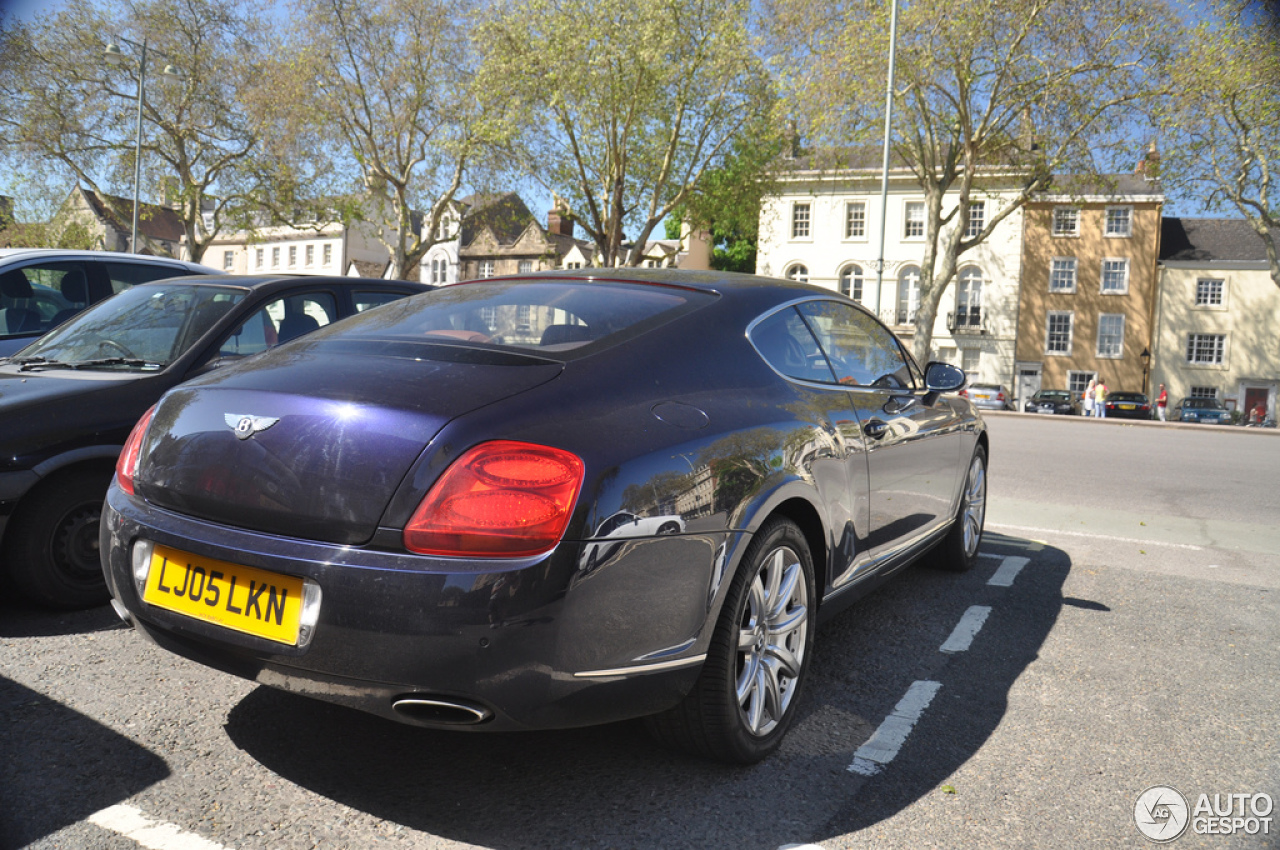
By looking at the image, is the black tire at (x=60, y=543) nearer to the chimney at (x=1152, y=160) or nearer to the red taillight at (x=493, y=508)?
the red taillight at (x=493, y=508)

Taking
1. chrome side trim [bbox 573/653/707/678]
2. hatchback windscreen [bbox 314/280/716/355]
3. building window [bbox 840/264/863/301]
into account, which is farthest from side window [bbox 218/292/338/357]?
building window [bbox 840/264/863/301]

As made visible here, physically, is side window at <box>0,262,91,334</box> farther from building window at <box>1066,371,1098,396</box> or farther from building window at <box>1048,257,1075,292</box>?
building window at <box>1066,371,1098,396</box>

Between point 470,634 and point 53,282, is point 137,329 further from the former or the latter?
point 470,634

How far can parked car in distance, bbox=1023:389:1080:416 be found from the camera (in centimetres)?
4059

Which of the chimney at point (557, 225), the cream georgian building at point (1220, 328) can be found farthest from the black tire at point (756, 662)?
the chimney at point (557, 225)

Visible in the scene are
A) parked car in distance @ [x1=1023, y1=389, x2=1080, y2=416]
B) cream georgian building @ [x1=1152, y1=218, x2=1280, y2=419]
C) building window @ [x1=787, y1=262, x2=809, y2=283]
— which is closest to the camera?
parked car in distance @ [x1=1023, y1=389, x2=1080, y2=416]

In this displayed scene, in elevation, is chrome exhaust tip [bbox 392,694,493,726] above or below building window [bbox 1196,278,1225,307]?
below

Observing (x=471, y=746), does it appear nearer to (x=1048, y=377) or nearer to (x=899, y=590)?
(x=899, y=590)

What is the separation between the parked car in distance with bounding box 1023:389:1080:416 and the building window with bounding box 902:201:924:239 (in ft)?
36.2

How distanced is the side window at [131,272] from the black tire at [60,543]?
9.90 feet

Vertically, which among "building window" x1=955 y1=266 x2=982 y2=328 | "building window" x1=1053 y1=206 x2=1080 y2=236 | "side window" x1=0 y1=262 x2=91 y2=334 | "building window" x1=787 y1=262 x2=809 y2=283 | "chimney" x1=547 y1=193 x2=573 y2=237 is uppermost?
"chimney" x1=547 y1=193 x2=573 y2=237

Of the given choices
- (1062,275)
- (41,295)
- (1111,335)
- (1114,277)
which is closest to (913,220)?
(1062,275)

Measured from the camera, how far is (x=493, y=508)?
2178 millimetres

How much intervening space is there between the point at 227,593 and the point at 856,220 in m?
49.5
